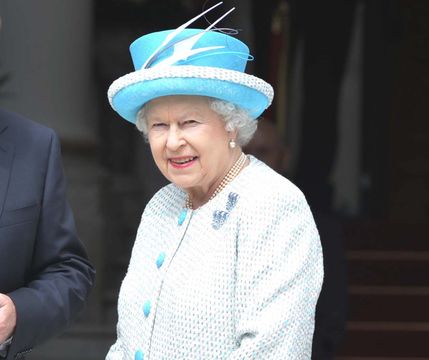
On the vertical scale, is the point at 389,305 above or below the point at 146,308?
below

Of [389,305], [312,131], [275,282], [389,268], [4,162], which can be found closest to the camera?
[275,282]

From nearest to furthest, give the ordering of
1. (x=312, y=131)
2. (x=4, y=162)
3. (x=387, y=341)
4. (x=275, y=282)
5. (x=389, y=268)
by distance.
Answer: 1. (x=275, y=282)
2. (x=4, y=162)
3. (x=387, y=341)
4. (x=389, y=268)
5. (x=312, y=131)

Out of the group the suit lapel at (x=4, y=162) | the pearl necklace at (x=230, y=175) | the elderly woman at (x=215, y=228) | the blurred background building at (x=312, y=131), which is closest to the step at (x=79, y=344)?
the blurred background building at (x=312, y=131)

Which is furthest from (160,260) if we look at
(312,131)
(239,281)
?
(312,131)

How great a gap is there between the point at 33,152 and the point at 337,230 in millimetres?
1647

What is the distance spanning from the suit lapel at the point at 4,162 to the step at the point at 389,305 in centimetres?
409

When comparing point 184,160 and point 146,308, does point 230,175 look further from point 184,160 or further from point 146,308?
point 146,308

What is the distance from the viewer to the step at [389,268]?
23.2ft

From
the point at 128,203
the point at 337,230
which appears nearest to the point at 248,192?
the point at 337,230

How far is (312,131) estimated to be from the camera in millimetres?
7574

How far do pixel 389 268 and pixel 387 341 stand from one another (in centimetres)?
68

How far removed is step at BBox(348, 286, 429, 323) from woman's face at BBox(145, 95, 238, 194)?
4212 millimetres

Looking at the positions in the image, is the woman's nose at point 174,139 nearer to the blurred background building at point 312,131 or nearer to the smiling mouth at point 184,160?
the smiling mouth at point 184,160

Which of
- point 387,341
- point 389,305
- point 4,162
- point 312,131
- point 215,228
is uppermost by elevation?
point 4,162
